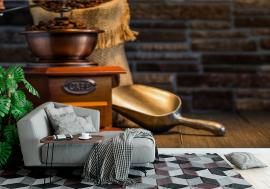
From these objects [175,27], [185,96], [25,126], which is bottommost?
[185,96]

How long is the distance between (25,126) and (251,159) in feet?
4.88

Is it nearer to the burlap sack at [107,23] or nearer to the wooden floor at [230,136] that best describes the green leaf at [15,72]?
the wooden floor at [230,136]

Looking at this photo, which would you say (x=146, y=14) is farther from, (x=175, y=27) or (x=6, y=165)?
(x=6, y=165)

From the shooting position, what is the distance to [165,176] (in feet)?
10.9

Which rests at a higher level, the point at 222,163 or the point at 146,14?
the point at 146,14

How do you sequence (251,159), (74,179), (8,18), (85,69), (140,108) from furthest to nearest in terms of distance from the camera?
(8,18), (140,108), (85,69), (251,159), (74,179)

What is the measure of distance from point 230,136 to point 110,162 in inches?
63.9

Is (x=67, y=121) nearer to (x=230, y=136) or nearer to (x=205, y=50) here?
(x=230, y=136)

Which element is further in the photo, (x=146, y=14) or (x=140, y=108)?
(x=146, y=14)

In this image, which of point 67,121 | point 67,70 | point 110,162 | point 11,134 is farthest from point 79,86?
point 110,162

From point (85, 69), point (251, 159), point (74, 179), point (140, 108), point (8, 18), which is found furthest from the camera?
point (8, 18)

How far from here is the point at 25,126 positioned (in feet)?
10.8

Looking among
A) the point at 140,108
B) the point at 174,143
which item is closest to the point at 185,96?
the point at 140,108

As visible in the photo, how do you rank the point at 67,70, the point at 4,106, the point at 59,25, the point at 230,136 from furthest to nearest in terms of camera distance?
the point at 230,136 < the point at 59,25 < the point at 67,70 < the point at 4,106
